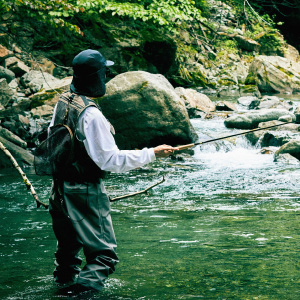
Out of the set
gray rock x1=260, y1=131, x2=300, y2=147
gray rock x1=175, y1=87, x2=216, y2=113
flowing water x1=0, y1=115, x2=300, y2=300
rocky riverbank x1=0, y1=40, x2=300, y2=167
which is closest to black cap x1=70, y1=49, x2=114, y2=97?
flowing water x1=0, y1=115, x2=300, y2=300

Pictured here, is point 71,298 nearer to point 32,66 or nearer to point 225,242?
point 225,242

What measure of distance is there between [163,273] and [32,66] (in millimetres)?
15885

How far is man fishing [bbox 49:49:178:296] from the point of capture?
315 centimetres

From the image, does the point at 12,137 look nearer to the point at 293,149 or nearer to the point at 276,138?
the point at 293,149

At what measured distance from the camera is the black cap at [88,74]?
3.27 metres

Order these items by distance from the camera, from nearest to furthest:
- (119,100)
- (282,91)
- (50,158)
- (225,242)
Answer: (50,158), (225,242), (119,100), (282,91)

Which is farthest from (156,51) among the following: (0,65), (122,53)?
(0,65)

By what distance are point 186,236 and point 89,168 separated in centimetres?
267

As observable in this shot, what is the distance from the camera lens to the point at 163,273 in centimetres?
423

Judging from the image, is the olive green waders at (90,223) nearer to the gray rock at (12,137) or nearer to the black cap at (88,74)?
the black cap at (88,74)

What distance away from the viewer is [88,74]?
3287 mm

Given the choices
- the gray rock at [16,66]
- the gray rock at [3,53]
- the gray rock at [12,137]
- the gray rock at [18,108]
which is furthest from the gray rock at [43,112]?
the gray rock at [3,53]

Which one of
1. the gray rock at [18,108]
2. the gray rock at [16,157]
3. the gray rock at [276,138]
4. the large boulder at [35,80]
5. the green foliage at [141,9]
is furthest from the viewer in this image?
the large boulder at [35,80]

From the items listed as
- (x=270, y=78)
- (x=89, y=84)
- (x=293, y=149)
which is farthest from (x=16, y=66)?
(x=89, y=84)
